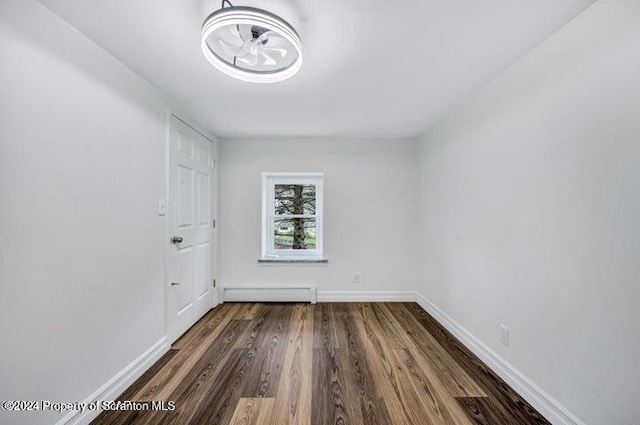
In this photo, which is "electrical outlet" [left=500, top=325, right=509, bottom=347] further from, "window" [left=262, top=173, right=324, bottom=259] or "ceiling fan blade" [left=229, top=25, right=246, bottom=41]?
"ceiling fan blade" [left=229, top=25, right=246, bottom=41]

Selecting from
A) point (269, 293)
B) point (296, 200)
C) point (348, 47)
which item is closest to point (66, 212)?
point (348, 47)

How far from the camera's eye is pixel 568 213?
1.37 meters

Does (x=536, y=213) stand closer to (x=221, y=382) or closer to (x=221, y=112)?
(x=221, y=382)

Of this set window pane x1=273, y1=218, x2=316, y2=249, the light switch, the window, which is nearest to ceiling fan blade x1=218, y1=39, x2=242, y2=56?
the light switch

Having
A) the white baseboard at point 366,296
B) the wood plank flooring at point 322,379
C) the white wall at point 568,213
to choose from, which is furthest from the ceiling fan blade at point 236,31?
the white baseboard at point 366,296

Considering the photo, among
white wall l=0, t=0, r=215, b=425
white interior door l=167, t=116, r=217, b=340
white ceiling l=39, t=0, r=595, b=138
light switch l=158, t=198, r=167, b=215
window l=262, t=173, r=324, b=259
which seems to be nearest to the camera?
white wall l=0, t=0, r=215, b=425

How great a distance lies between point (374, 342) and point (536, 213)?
1618mm

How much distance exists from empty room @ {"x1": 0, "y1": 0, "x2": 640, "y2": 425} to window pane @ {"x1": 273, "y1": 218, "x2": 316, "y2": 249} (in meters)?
1.06

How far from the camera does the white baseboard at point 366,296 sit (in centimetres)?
338

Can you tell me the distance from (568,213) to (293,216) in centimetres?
277

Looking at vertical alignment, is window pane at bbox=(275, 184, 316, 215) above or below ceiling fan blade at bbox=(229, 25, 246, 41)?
below

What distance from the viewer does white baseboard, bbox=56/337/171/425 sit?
4.53 feet

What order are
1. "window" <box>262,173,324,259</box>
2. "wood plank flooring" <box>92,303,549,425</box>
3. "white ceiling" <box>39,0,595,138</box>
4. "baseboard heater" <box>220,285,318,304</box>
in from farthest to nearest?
"window" <box>262,173,324,259</box>
"baseboard heater" <box>220,285,318,304</box>
"wood plank flooring" <box>92,303,549,425</box>
"white ceiling" <box>39,0,595,138</box>

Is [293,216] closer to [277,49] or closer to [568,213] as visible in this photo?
[277,49]
